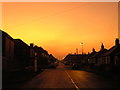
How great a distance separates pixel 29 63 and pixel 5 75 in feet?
100

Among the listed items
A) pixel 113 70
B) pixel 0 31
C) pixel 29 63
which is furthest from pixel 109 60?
pixel 0 31

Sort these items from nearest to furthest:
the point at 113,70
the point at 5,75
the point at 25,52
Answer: the point at 5,75
the point at 113,70
the point at 25,52

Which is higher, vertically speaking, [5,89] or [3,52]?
[3,52]

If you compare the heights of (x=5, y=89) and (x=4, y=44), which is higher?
(x=4, y=44)

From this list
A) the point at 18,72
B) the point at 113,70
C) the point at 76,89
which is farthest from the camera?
the point at 113,70

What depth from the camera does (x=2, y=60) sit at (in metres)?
24.3

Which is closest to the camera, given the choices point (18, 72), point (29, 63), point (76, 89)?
point (76, 89)

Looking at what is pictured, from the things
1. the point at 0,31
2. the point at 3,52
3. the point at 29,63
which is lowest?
the point at 29,63

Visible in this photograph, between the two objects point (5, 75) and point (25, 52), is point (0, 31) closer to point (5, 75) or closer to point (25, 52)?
point (5, 75)

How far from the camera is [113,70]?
34375 millimetres

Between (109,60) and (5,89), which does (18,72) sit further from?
(109,60)

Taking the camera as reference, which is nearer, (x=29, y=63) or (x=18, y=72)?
(x=18, y=72)

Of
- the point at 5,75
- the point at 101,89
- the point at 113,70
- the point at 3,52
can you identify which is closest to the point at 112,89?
the point at 101,89

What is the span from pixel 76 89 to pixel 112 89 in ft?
8.73
